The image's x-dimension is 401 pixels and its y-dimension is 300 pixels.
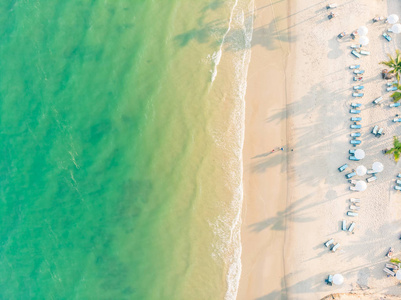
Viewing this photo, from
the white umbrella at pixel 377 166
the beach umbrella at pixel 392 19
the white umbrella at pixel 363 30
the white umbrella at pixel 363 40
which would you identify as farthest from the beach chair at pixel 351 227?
the beach umbrella at pixel 392 19

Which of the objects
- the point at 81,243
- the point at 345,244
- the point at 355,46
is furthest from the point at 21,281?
the point at 355,46

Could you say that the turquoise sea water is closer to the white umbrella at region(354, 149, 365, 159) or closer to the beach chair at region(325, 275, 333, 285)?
the beach chair at region(325, 275, 333, 285)

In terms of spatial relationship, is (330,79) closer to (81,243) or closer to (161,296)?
(161,296)

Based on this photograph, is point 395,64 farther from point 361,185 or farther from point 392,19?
point 361,185

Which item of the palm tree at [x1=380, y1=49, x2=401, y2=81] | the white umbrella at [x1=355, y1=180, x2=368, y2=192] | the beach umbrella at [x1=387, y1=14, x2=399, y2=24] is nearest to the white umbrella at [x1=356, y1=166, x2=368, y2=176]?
the white umbrella at [x1=355, y1=180, x2=368, y2=192]

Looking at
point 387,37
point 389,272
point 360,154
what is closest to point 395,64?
point 387,37

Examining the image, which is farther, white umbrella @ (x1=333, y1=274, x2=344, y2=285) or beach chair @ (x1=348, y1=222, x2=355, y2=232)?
beach chair @ (x1=348, y1=222, x2=355, y2=232)

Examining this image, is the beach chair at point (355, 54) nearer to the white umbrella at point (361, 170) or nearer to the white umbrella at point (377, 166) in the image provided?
the white umbrella at point (377, 166)
